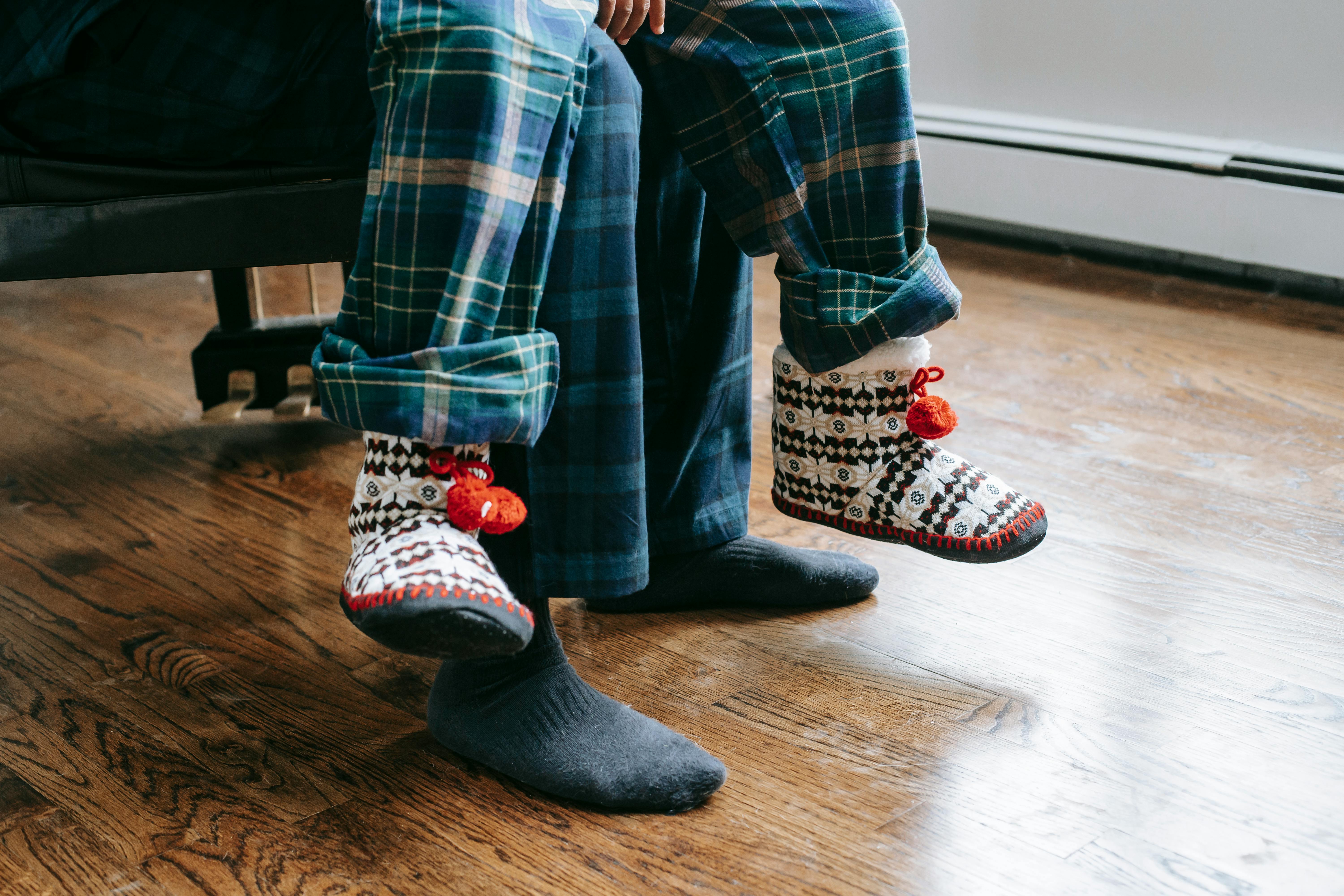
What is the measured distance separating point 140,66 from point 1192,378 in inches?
45.3

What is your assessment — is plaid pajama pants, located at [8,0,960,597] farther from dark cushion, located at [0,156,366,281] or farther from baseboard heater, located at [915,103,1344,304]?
baseboard heater, located at [915,103,1344,304]

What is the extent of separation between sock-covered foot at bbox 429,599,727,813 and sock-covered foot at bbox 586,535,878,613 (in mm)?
156

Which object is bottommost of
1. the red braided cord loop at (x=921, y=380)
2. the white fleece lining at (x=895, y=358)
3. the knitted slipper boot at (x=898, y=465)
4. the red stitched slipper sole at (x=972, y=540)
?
the red stitched slipper sole at (x=972, y=540)

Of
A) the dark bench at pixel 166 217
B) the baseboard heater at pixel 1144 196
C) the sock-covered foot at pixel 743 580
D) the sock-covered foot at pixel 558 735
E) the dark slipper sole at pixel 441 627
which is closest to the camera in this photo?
the dark slipper sole at pixel 441 627

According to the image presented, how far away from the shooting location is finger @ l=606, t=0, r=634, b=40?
0.69 m

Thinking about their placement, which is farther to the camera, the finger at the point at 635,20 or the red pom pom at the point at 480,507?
the finger at the point at 635,20

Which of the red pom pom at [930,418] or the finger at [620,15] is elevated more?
the finger at [620,15]

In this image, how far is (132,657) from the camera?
0.80 metres

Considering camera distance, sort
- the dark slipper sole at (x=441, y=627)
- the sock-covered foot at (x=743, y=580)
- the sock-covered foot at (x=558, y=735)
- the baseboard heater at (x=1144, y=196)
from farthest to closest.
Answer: the baseboard heater at (x=1144, y=196), the sock-covered foot at (x=743, y=580), the sock-covered foot at (x=558, y=735), the dark slipper sole at (x=441, y=627)

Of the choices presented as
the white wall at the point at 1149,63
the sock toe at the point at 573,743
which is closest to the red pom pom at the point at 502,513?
the sock toe at the point at 573,743

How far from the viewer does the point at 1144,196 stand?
178 cm

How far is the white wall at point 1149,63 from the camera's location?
1.66 m

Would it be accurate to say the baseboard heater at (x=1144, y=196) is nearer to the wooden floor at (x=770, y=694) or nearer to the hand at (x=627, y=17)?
the wooden floor at (x=770, y=694)

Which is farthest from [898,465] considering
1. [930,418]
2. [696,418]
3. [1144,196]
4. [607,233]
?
[1144,196]
